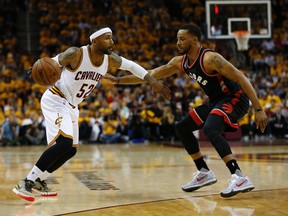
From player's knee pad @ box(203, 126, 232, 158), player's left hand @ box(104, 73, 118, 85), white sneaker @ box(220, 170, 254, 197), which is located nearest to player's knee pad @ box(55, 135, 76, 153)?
player's left hand @ box(104, 73, 118, 85)

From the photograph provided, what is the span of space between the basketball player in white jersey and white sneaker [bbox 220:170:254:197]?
1.23 metres

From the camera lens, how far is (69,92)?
7750 millimetres

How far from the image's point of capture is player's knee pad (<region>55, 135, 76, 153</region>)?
24.0 feet

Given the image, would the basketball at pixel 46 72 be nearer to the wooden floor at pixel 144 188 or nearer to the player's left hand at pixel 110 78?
the player's left hand at pixel 110 78

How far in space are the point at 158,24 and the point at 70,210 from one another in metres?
21.7

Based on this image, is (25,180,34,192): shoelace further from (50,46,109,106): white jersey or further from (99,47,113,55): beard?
(99,47,113,55): beard

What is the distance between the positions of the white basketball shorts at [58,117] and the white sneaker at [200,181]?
4.72ft

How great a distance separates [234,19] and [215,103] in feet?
45.1

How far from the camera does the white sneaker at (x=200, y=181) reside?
25.8 ft

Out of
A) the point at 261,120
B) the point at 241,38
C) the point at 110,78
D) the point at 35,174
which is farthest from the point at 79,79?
the point at 241,38

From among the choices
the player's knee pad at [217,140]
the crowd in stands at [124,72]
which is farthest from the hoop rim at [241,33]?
the player's knee pad at [217,140]

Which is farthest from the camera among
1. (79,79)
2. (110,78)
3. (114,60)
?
(110,78)

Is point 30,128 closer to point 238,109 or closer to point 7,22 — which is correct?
point 7,22

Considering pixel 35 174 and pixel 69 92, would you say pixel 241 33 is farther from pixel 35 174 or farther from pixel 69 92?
pixel 35 174
